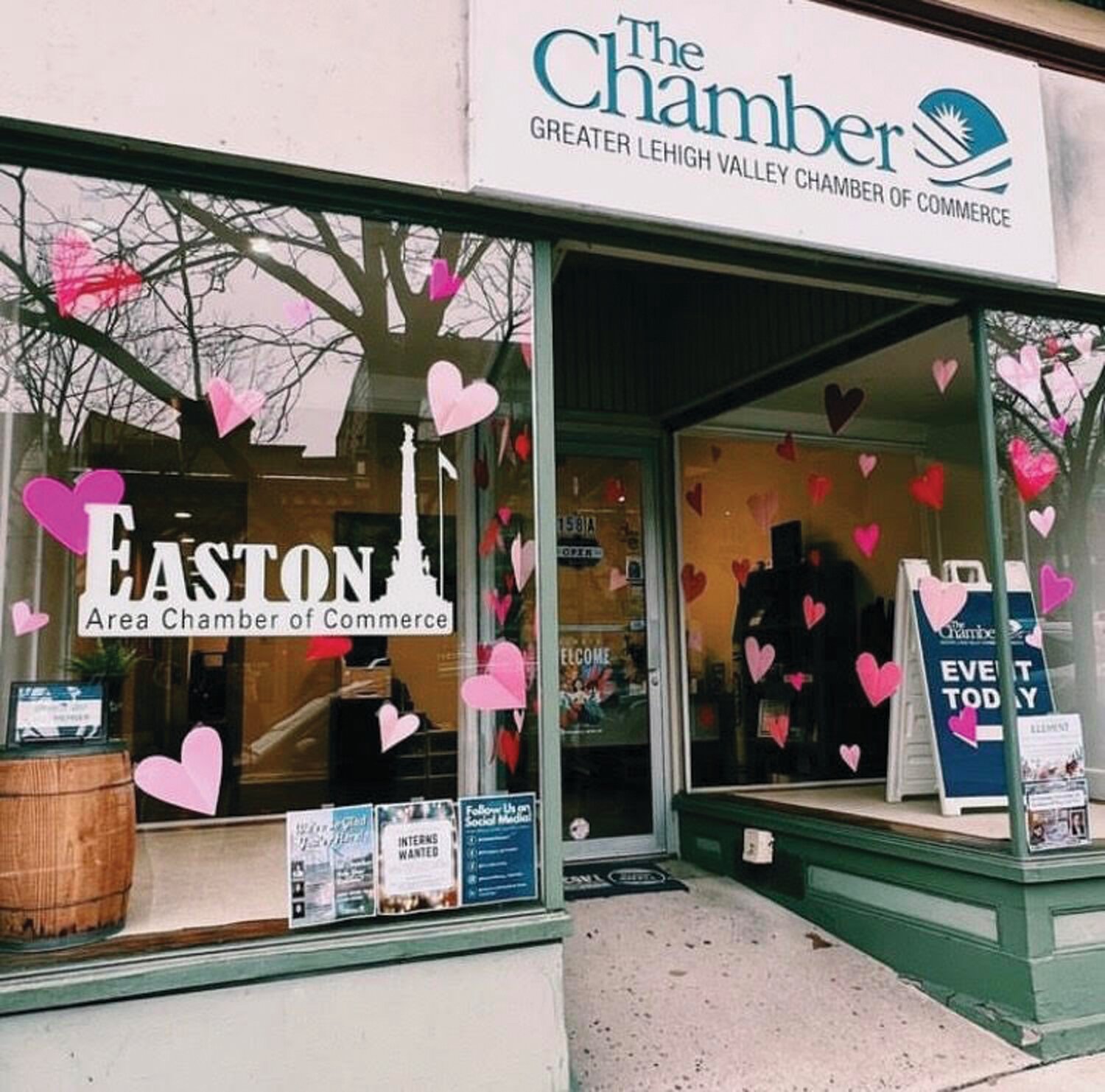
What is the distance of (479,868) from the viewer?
2635 millimetres

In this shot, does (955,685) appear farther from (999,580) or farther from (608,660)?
(608,660)

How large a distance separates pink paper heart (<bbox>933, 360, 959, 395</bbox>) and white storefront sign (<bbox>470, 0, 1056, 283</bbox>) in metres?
0.95

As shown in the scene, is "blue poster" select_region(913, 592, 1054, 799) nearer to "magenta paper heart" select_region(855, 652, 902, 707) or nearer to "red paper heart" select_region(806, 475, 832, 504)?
"magenta paper heart" select_region(855, 652, 902, 707)

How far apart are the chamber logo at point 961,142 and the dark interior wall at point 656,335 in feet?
3.87

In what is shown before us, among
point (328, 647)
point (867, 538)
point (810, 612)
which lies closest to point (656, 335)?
point (867, 538)

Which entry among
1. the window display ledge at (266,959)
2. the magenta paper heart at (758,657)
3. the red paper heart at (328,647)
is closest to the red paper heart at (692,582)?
the magenta paper heart at (758,657)

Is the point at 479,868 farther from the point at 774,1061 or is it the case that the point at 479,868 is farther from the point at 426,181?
the point at 426,181

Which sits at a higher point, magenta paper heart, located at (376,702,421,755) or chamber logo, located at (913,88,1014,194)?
chamber logo, located at (913,88,1014,194)

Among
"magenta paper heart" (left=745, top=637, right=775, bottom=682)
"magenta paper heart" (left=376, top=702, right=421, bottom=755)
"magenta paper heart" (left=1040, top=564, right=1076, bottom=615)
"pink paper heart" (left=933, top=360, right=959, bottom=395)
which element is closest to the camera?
"magenta paper heart" (left=376, top=702, right=421, bottom=755)

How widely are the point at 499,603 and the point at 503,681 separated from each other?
285 mm

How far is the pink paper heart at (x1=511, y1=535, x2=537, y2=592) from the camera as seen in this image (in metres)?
2.93

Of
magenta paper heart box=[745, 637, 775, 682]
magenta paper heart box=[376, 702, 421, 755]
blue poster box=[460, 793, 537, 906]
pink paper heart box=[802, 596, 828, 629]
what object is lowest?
blue poster box=[460, 793, 537, 906]

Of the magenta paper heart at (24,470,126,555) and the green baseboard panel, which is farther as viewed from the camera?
the green baseboard panel

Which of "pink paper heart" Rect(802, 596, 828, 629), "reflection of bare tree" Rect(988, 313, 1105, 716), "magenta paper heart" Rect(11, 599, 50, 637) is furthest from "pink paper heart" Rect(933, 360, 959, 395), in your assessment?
"magenta paper heart" Rect(11, 599, 50, 637)
